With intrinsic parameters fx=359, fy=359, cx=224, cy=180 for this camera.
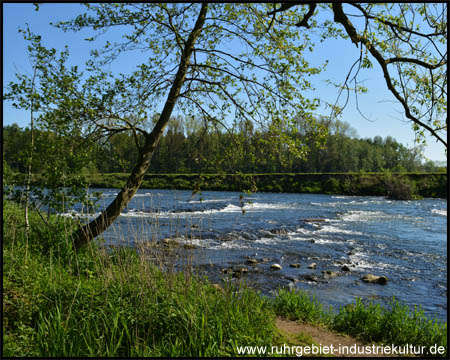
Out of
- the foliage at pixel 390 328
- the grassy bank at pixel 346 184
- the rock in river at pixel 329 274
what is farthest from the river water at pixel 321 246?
the grassy bank at pixel 346 184

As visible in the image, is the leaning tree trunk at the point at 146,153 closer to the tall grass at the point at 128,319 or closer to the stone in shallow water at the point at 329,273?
the tall grass at the point at 128,319

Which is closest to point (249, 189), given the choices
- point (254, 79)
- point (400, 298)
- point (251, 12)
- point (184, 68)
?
point (254, 79)

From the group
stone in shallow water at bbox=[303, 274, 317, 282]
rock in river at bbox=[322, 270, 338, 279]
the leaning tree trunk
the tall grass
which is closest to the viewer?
the tall grass

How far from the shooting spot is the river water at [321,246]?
7746mm

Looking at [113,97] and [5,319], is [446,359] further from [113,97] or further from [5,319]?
[113,97]

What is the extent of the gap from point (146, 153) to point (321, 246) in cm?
829

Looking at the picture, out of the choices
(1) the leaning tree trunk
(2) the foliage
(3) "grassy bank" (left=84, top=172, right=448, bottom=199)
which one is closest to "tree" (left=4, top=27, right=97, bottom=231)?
(1) the leaning tree trunk

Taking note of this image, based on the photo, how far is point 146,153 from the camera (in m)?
6.86

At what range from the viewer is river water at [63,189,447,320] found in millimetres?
7746

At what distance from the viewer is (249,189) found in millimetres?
6309

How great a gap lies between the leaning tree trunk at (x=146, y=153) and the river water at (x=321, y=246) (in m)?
0.46

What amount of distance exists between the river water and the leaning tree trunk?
455 mm

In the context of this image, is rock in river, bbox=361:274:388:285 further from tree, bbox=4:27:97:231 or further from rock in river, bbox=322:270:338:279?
tree, bbox=4:27:97:231

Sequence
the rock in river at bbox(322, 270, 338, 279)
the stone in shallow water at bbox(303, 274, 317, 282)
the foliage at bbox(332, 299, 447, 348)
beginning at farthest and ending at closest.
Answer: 1. the rock in river at bbox(322, 270, 338, 279)
2. the stone in shallow water at bbox(303, 274, 317, 282)
3. the foliage at bbox(332, 299, 447, 348)
